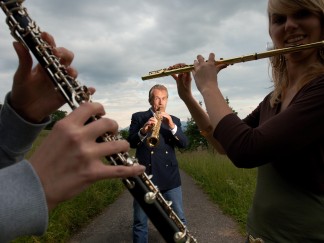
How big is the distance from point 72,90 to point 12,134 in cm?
38

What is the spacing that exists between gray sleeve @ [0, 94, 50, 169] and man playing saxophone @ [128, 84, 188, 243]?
3.02 metres

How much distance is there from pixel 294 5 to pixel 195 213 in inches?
204

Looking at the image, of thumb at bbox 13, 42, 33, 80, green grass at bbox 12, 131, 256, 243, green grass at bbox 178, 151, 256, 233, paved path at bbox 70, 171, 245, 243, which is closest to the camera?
thumb at bbox 13, 42, 33, 80

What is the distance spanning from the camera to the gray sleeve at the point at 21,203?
2.56ft

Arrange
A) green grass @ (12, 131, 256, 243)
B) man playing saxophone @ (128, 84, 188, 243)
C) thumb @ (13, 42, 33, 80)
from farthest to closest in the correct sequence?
1. green grass @ (12, 131, 256, 243)
2. man playing saxophone @ (128, 84, 188, 243)
3. thumb @ (13, 42, 33, 80)

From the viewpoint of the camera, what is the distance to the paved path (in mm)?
4949

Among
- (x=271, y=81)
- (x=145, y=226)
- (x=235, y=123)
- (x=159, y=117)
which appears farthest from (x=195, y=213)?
(x=235, y=123)

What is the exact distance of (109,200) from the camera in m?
7.38

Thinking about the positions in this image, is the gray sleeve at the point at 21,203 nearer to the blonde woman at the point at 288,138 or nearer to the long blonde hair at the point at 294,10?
the blonde woman at the point at 288,138

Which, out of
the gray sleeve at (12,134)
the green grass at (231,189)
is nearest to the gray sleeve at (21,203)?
the gray sleeve at (12,134)

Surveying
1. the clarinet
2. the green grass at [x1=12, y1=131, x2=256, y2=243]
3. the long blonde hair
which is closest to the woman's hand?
the long blonde hair

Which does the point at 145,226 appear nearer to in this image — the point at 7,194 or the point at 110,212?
the point at 110,212

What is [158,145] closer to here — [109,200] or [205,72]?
[205,72]

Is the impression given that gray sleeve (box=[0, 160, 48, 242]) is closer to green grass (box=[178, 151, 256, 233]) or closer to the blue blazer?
the blue blazer
